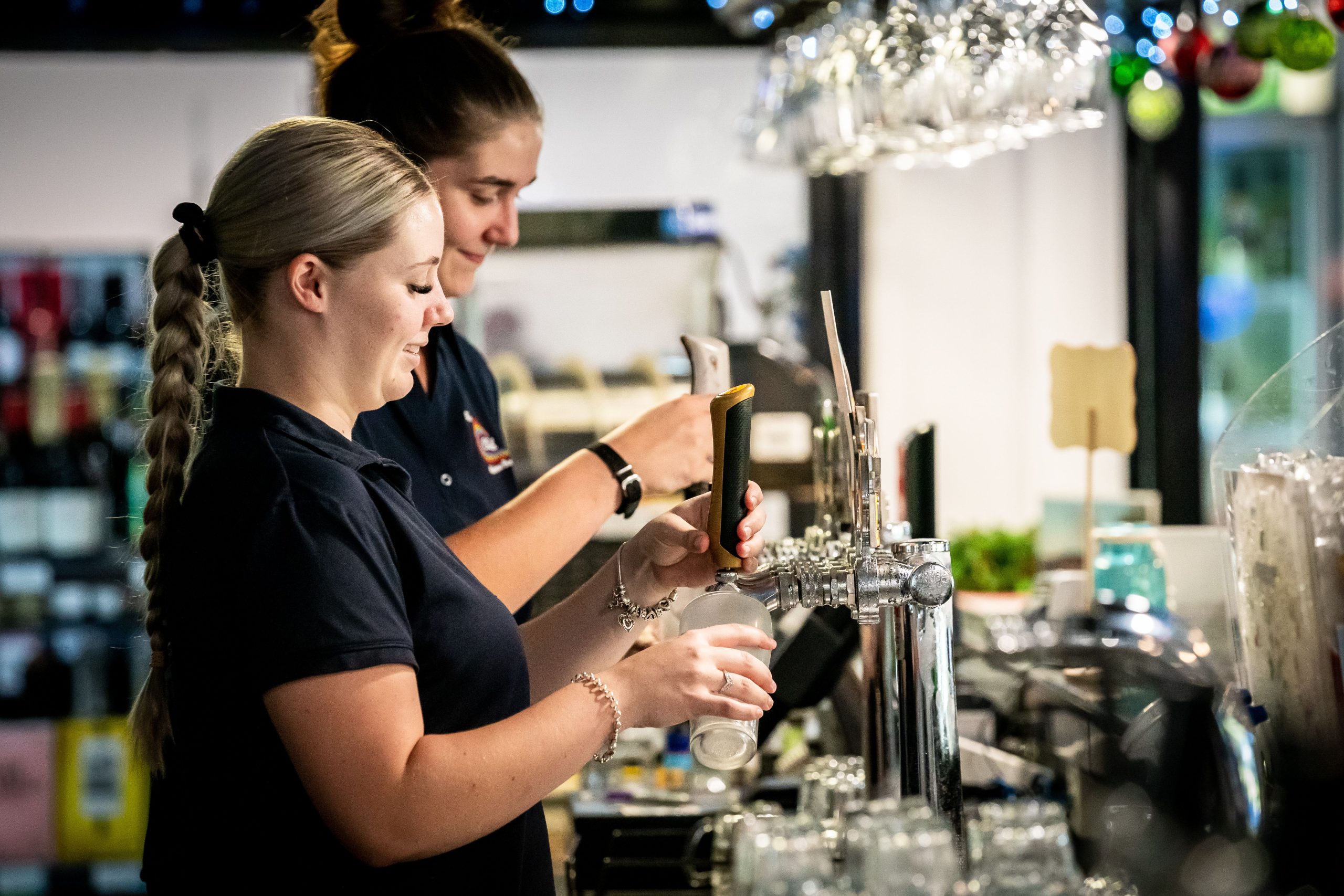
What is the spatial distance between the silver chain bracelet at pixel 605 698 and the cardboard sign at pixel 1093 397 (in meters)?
1.20

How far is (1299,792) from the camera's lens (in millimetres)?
1118

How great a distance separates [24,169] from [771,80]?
2732 mm

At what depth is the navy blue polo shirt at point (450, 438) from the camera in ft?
4.98

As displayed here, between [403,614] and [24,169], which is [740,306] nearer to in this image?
[24,169]

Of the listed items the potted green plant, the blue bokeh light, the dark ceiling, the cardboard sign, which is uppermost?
the dark ceiling

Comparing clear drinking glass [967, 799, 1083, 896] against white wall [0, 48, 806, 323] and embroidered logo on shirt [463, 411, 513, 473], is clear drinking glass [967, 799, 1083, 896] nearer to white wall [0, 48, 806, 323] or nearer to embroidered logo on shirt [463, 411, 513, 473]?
embroidered logo on shirt [463, 411, 513, 473]

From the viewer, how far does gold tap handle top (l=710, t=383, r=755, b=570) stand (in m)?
1.03

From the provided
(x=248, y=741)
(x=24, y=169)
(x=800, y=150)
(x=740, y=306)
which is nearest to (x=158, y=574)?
(x=248, y=741)

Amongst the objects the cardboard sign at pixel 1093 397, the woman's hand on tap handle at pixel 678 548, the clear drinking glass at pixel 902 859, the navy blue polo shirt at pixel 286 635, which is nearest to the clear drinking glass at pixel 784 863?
the clear drinking glass at pixel 902 859

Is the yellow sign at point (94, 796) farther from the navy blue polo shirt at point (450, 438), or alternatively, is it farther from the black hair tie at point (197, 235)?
the black hair tie at point (197, 235)

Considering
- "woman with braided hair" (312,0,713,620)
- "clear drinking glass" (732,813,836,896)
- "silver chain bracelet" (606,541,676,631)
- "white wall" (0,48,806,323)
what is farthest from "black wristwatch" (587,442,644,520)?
"white wall" (0,48,806,323)

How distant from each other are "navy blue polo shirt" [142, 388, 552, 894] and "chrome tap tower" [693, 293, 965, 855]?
0.25m

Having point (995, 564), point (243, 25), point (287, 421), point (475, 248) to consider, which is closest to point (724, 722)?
point (287, 421)

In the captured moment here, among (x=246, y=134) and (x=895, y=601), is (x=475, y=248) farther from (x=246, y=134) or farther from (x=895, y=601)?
(x=246, y=134)
